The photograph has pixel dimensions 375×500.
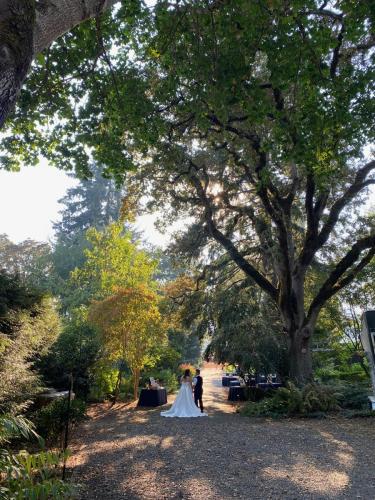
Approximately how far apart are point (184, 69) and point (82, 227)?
3941 centimetres

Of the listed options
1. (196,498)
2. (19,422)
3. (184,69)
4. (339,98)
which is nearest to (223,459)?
(196,498)

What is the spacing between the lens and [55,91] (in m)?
8.19

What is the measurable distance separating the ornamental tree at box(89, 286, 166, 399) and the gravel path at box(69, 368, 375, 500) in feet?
14.5

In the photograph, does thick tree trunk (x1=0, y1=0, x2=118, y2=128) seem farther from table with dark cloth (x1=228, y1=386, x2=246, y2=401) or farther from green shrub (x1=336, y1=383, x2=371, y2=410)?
table with dark cloth (x1=228, y1=386, x2=246, y2=401)

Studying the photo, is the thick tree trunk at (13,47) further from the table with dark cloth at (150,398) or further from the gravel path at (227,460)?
the table with dark cloth at (150,398)

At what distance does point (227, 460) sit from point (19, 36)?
6.58 metres

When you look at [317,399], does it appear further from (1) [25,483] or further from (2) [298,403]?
(1) [25,483]

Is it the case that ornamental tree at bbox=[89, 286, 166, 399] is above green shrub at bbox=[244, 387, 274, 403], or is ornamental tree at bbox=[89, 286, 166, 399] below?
above

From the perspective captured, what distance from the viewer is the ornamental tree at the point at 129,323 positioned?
14938 mm

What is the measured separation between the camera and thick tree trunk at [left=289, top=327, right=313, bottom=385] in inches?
532

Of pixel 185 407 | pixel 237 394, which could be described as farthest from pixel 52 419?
pixel 237 394

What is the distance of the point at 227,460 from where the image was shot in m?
6.57

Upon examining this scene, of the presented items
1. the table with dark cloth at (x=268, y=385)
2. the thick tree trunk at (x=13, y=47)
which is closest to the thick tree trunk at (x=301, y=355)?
the table with dark cloth at (x=268, y=385)

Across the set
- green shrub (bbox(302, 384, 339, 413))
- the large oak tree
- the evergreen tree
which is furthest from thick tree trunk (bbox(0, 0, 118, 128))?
the evergreen tree
